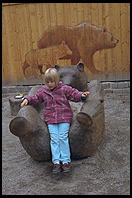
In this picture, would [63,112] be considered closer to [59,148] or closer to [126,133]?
[59,148]

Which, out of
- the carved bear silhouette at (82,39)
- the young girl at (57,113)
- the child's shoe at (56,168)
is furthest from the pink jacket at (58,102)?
the carved bear silhouette at (82,39)

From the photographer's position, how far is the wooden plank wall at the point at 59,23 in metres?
6.09

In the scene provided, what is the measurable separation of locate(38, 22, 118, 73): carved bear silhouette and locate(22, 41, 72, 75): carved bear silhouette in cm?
9

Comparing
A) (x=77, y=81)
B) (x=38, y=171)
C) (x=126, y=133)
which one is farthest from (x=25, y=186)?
(x=126, y=133)

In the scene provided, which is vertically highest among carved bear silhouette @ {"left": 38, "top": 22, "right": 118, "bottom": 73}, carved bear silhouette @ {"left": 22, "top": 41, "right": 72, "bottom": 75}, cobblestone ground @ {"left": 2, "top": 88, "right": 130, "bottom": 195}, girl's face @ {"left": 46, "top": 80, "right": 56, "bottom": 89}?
carved bear silhouette @ {"left": 38, "top": 22, "right": 118, "bottom": 73}

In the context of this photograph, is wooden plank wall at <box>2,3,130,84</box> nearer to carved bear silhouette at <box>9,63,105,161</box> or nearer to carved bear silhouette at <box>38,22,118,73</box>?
carved bear silhouette at <box>38,22,118,73</box>

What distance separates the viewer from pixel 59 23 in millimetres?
6285

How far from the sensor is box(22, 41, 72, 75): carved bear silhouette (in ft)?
21.0

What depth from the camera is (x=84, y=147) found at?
3.05 meters

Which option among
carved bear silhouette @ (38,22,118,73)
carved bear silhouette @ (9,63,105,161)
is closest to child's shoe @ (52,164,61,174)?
carved bear silhouette @ (9,63,105,161)

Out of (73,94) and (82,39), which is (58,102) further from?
(82,39)

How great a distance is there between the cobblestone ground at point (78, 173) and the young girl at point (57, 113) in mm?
176

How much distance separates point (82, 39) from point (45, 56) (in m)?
0.94

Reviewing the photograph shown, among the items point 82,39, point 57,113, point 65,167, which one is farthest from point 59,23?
point 65,167
